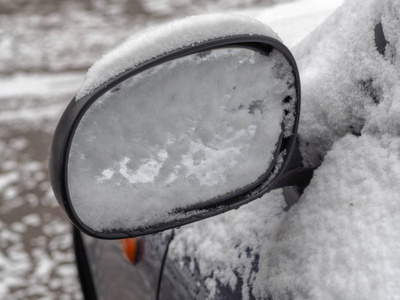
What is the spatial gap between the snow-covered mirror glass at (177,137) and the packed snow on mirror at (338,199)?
Answer: 15 cm

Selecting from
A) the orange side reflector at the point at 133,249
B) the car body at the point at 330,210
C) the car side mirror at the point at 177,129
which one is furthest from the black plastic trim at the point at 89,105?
the orange side reflector at the point at 133,249

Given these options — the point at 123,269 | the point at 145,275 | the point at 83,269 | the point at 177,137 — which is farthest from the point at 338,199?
the point at 83,269

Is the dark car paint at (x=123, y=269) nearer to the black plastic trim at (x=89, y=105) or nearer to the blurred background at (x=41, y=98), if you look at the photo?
the black plastic trim at (x=89, y=105)

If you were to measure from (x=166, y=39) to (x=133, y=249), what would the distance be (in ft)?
3.96

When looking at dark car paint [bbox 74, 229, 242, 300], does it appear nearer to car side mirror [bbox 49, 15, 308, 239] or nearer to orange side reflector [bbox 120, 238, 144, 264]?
orange side reflector [bbox 120, 238, 144, 264]

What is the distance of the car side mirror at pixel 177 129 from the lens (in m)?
1.11

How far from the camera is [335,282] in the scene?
1133 mm

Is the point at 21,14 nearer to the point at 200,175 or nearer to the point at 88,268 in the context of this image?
the point at 88,268

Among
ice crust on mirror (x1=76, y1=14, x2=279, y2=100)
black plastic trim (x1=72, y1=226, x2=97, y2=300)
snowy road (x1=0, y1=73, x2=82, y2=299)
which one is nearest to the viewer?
ice crust on mirror (x1=76, y1=14, x2=279, y2=100)

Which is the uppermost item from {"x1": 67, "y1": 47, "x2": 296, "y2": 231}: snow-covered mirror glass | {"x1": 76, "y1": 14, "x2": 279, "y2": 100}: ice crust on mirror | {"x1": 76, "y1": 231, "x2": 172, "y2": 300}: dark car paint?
{"x1": 76, "y1": 14, "x2": 279, "y2": 100}: ice crust on mirror

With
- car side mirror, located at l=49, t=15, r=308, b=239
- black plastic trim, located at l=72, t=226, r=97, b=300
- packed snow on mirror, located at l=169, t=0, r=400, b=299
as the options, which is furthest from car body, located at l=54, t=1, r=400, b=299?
black plastic trim, located at l=72, t=226, r=97, b=300

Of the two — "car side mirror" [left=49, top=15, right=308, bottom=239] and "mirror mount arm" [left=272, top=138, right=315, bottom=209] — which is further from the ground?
"car side mirror" [left=49, top=15, right=308, bottom=239]

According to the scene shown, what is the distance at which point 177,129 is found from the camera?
1217mm

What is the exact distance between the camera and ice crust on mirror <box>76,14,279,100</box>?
1087 mm
